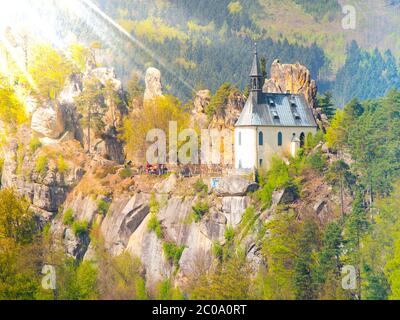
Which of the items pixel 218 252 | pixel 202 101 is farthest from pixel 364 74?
pixel 218 252

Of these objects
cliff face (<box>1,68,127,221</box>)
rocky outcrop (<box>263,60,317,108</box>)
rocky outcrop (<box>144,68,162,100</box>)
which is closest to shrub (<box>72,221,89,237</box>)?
cliff face (<box>1,68,127,221</box>)

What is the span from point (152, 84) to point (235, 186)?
637 inches

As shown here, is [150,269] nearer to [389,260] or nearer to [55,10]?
[389,260]

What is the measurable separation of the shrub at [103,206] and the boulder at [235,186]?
8878 mm

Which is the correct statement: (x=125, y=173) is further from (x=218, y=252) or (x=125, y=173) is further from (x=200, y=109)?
(x=218, y=252)

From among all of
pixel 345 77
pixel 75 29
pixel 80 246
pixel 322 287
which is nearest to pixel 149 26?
pixel 75 29

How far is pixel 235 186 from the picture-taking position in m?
83.3

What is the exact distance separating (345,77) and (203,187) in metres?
18.6

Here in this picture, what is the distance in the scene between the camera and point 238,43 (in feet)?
336

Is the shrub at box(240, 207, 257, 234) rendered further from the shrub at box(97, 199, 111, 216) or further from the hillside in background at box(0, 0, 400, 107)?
the hillside in background at box(0, 0, 400, 107)

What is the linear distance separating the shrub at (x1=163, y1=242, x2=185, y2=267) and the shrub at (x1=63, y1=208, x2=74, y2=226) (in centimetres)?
780

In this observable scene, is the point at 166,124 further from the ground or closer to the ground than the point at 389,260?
further from the ground

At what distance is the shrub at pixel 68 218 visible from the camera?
302 ft

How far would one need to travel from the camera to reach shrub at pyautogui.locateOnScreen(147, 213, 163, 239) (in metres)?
86.9
